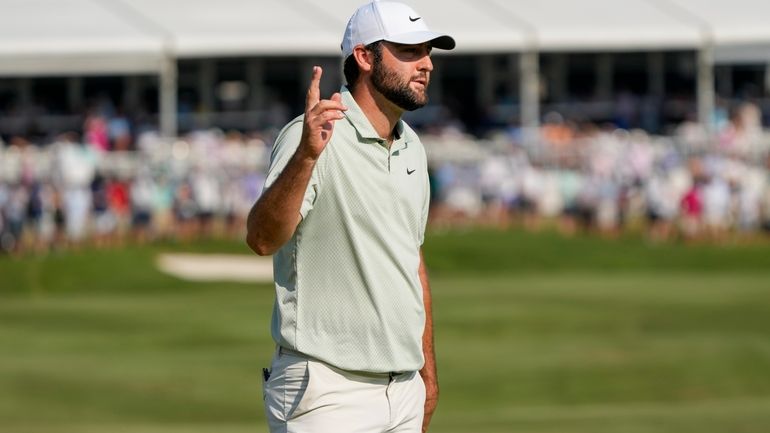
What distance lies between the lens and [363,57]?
17.6ft

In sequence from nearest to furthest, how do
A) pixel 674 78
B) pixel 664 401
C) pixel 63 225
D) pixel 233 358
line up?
1. pixel 664 401
2. pixel 233 358
3. pixel 63 225
4. pixel 674 78

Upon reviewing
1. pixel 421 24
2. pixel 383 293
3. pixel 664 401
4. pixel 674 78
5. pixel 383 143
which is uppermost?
pixel 674 78

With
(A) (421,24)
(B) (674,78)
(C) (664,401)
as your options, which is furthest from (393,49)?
(B) (674,78)

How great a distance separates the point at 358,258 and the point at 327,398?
0.43m

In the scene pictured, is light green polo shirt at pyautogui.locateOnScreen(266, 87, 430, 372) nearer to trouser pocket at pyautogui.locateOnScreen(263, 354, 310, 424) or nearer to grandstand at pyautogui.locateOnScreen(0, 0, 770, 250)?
trouser pocket at pyautogui.locateOnScreen(263, 354, 310, 424)

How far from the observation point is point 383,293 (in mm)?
5207

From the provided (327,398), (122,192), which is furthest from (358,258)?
(122,192)

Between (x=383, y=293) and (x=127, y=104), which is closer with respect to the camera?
(x=383, y=293)

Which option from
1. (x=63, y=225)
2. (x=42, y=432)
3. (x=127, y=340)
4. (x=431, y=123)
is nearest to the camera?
(x=42, y=432)

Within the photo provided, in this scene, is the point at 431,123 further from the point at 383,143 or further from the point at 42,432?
the point at 383,143

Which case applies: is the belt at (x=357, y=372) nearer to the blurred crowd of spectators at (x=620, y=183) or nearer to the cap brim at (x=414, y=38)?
the cap brim at (x=414, y=38)

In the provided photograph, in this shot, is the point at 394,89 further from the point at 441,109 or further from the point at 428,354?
the point at 441,109

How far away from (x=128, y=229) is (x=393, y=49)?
22.2 meters

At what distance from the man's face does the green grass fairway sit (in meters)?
6.12
